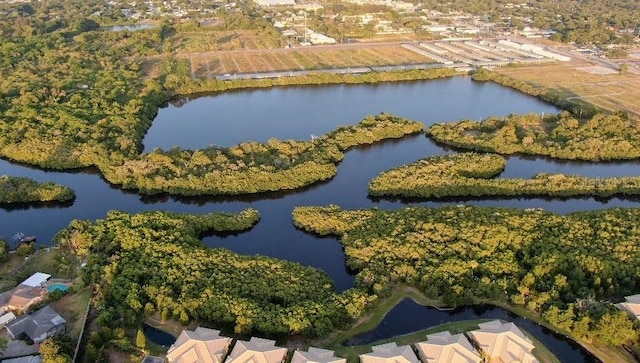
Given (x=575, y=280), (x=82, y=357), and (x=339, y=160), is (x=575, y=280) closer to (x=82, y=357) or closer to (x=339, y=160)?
(x=339, y=160)

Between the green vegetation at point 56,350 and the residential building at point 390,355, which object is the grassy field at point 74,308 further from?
the residential building at point 390,355

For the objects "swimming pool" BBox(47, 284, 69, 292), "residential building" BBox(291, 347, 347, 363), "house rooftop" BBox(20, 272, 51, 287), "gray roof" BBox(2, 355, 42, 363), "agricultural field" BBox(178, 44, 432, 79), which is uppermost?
"agricultural field" BBox(178, 44, 432, 79)

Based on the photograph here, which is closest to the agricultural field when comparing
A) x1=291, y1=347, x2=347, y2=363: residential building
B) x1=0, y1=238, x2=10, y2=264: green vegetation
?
x1=0, y1=238, x2=10, y2=264: green vegetation

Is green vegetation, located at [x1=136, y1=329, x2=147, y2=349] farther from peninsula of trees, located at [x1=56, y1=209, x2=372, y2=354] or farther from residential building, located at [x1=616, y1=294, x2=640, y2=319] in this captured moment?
residential building, located at [x1=616, y1=294, x2=640, y2=319]

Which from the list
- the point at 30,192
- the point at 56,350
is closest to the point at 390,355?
the point at 56,350

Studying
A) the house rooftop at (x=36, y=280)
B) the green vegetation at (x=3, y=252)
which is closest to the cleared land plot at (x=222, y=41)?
the green vegetation at (x=3, y=252)

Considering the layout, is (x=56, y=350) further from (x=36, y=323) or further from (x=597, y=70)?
(x=597, y=70)

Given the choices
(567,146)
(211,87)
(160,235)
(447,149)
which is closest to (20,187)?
(160,235)
